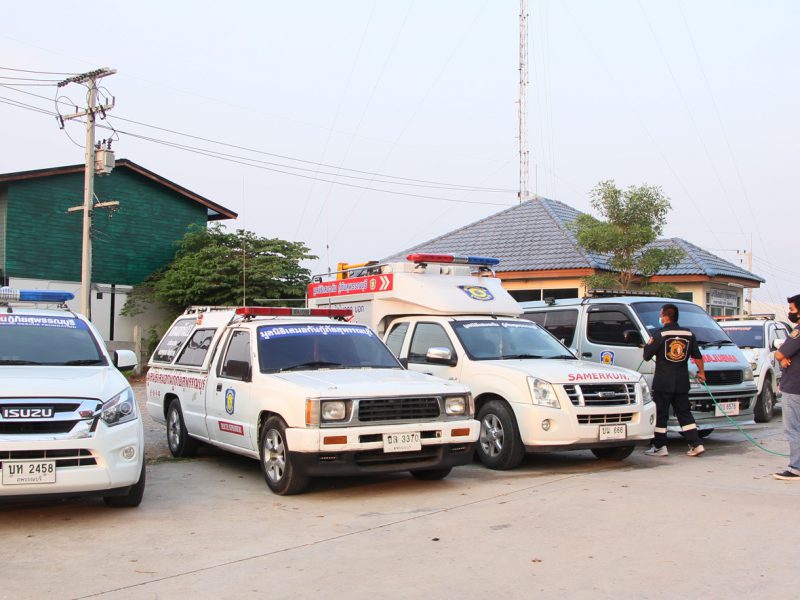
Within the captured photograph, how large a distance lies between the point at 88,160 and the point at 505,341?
54.1 feet

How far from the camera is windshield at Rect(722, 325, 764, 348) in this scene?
1539 centimetres

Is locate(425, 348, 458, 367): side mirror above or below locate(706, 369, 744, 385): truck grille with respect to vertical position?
above

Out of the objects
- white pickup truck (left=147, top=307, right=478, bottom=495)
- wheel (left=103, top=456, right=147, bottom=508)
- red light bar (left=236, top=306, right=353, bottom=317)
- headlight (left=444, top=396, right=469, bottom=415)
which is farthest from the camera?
red light bar (left=236, top=306, right=353, bottom=317)

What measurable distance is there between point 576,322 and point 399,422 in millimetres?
5411

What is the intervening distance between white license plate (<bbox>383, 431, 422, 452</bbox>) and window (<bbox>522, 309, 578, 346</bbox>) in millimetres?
5296

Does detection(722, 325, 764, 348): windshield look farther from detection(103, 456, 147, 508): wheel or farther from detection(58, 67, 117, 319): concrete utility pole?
detection(58, 67, 117, 319): concrete utility pole

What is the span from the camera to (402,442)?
7594 mm

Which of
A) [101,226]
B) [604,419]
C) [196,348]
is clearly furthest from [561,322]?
[101,226]

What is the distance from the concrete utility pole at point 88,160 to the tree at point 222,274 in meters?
4.02

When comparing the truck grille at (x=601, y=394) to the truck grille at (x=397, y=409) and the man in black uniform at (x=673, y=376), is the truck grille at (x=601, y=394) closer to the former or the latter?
the man in black uniform at (x=673, y=376)

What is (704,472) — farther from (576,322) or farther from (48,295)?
(48,295)

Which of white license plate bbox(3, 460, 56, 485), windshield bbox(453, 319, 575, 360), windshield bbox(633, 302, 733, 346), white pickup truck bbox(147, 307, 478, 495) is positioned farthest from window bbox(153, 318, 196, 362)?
windshield bbox(633, 302, 733, 346)

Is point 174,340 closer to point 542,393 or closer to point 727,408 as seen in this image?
point 542,393

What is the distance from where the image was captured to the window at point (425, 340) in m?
10.4
